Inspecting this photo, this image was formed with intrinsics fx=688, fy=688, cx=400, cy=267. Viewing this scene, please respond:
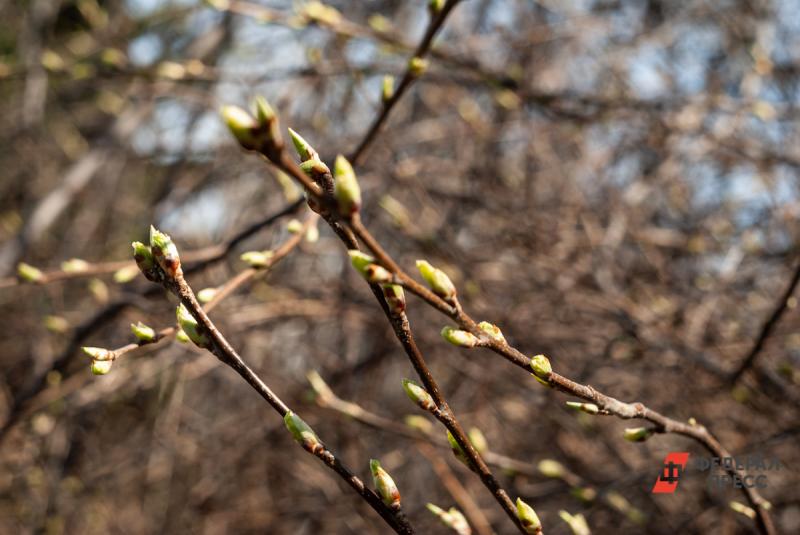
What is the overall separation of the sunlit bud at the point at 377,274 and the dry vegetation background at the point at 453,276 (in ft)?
3.28

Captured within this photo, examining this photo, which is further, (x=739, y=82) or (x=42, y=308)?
(x=739, y=82)

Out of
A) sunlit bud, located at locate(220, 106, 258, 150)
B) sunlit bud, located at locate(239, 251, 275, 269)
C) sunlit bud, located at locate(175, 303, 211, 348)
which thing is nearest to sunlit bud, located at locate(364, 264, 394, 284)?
sunlit bud, located at locate(220, 106, 258, 150)

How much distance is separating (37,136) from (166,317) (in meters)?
2.35

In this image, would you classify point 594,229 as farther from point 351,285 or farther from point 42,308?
point 42,308

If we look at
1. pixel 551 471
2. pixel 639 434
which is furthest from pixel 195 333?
pixel 551 471

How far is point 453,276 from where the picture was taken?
2311mm

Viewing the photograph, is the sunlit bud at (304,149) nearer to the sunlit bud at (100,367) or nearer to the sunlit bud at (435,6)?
the sunlit bud at (100,367)

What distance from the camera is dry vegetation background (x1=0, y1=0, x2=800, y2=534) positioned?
2.11 meters

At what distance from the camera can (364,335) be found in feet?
10.4

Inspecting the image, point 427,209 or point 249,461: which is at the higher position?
point 427,209

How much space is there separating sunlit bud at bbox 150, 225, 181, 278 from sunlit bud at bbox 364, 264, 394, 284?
0.28 m

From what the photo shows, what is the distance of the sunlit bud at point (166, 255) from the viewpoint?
2.74ft

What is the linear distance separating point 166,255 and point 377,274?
306 mm

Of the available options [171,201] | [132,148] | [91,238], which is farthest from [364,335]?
[91,238]
